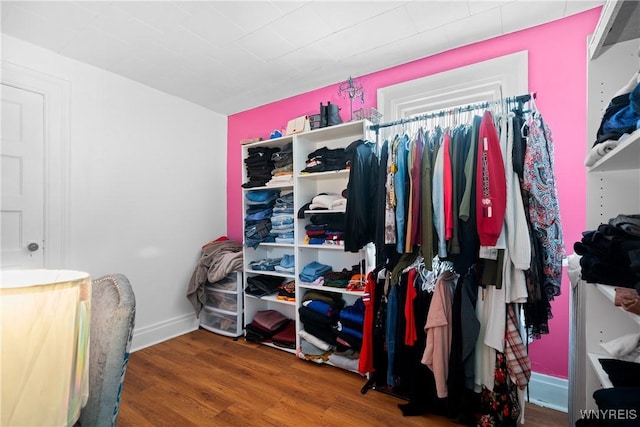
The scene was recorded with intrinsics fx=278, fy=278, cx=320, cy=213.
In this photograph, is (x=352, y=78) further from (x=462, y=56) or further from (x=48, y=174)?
(x=48, y=174)

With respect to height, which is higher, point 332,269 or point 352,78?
point 352,78

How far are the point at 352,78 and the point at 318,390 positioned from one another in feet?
8.31

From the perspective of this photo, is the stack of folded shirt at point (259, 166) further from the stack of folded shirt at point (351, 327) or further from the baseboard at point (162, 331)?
the baseboard at point (162, 331)

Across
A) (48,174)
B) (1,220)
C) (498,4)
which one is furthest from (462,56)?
(1,220)

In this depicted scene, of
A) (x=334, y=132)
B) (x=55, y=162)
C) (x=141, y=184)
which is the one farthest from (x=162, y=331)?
(x=334, y=132)

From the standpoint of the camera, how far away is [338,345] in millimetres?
2186

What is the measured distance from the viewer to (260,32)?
6.27ft

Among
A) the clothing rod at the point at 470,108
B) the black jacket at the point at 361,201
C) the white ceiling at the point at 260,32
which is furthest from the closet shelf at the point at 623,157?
the white ceiling at the point at 260,32

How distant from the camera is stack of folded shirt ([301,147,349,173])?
90.4 inches

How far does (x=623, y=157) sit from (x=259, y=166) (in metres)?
2.45

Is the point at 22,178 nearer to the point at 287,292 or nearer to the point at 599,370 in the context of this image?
the point at 287,292

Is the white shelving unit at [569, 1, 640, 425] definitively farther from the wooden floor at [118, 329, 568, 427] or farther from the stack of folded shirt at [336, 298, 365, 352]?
the stack of folded shirt at [336, 298, 365, 352]

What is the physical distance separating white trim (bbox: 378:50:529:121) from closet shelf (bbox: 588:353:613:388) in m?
1.48

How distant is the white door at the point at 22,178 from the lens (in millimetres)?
1922
